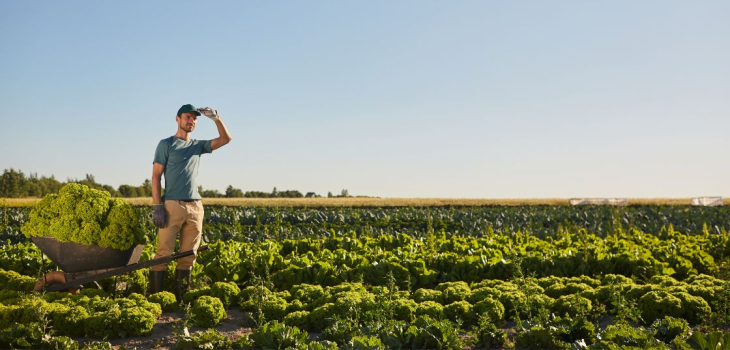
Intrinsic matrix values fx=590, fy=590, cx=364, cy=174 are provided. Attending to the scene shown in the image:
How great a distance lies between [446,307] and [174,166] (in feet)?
12.4

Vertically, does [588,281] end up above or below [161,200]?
below

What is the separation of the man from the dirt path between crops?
2.57 feet

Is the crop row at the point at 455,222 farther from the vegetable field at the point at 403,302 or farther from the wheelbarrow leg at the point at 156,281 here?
the wheelbarrow leg at the point at 156,281

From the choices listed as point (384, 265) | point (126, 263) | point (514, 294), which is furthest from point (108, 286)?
point (514, 294)

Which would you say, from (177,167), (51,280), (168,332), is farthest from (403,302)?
(51,280)

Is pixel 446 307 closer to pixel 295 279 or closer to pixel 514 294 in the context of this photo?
pixel 514 294

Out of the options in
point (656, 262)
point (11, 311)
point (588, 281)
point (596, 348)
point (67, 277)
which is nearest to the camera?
point (596, 348)

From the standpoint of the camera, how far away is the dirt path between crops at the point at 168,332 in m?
5.80

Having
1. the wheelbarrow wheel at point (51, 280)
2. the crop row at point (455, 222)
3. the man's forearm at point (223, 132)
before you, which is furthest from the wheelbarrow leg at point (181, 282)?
the crop row at point (455, 222)

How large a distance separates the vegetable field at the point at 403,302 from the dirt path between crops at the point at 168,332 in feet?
0.21

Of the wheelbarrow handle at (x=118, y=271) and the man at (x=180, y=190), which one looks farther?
the man at (x=180, y=190)

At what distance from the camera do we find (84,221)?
23.6 ft

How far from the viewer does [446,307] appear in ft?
20.9

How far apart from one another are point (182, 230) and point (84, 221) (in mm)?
1157
